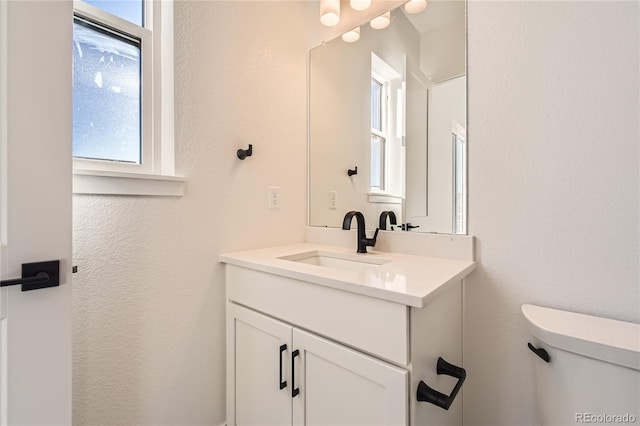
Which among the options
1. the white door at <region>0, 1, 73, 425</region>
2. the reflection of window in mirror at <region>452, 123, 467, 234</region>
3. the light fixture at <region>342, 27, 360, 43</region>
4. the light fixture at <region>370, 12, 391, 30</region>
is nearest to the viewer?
the white door at <region>0, 1, 73, 425</region>

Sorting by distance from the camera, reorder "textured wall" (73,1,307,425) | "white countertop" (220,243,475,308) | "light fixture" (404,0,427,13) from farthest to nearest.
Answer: "light fixture" (404,0,427,13), "textured wall" (73,1,307,425), "white countertop" (220,243,475,308)

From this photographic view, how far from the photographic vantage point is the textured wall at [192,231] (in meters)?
1.02

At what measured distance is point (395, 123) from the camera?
141 centimetres

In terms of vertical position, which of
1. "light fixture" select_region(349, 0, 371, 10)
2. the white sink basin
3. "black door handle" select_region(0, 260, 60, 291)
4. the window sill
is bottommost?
the white sink basin

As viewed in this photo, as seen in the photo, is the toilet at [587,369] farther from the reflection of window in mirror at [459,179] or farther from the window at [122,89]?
the window at [122,89]

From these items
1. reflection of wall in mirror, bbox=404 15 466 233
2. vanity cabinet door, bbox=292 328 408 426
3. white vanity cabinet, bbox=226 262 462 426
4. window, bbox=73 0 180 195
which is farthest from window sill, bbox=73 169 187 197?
reflection of wall in mirror, bbox=404 15 466 233

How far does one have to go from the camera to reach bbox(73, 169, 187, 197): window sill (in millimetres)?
964

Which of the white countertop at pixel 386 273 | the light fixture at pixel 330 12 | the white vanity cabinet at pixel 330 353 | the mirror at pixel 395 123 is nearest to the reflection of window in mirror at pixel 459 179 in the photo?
the mirror at pixel 395 123

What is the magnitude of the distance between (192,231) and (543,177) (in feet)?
4.34

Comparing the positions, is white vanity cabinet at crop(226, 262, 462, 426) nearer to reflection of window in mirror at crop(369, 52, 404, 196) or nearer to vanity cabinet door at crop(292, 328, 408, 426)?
vanity cabinet door at crop(292, 328, 408, 426)

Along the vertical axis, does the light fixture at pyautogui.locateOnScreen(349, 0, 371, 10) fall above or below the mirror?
above

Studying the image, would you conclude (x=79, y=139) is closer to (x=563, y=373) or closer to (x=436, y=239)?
(x=436, y=239)

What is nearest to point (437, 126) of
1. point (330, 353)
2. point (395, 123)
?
point (395, 123)

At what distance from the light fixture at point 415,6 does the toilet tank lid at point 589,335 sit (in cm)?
128
